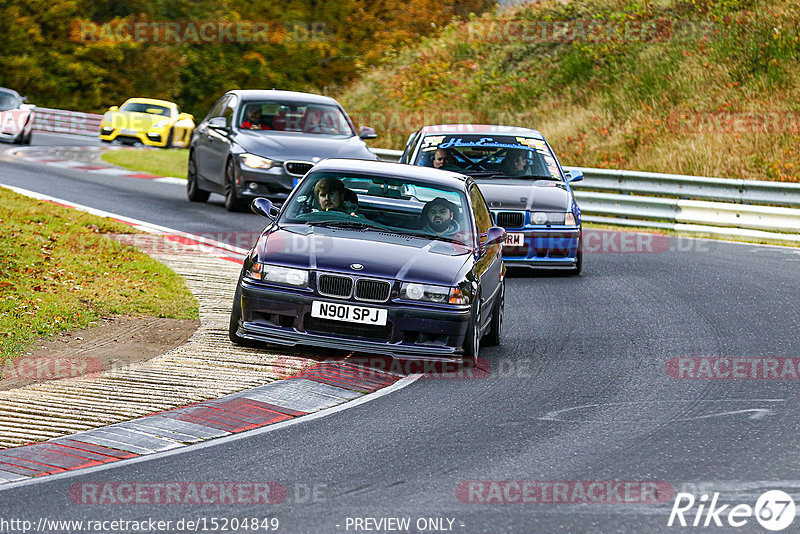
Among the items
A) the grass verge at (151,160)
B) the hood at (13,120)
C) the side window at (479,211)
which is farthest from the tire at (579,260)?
the hood at (13,120)

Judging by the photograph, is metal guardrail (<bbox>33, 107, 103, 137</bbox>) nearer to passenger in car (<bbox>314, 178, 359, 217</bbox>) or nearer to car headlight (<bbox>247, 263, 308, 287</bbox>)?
passenger in car (<bbox>314, 178, 359, 217</bbox>)

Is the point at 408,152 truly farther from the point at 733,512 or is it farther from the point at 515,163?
the point at 733,512

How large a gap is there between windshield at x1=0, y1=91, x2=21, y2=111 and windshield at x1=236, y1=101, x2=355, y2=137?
578 inches

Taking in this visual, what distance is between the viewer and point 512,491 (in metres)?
6.24

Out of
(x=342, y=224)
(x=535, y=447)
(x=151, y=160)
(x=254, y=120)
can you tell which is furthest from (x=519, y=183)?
Answer: (x=151, y=160)

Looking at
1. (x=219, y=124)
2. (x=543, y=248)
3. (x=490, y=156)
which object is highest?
(x=219, y=124)

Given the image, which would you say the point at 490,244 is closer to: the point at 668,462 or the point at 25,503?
the point at 668,462

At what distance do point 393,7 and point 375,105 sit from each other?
68.3 ft

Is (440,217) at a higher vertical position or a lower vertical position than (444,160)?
lower

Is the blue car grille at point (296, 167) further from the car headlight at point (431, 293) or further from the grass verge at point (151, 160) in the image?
the car headlight at point (431, 293)

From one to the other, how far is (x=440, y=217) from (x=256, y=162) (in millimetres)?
8469

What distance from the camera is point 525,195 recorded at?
1489 centimetres

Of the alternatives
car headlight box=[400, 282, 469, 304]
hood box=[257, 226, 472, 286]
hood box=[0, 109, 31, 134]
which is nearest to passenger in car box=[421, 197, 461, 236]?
hood box=[257, 226, 472, 286]

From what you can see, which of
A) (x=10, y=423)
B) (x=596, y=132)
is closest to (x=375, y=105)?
(x=596, y=132)
